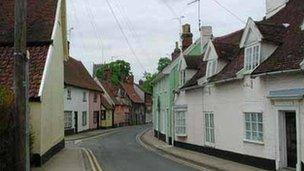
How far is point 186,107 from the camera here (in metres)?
32.5

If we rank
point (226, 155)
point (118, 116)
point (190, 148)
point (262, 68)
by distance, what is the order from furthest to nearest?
1. point (118, 116)
2. point (190, 148)
3. point (226, 155)
4. point (262, 68)

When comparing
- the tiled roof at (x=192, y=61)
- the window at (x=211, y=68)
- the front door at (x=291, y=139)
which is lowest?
the front door at (x=291, y=139)

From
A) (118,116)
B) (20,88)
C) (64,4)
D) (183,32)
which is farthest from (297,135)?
(118,116)

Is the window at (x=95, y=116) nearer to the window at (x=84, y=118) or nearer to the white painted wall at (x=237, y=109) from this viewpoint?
the window at (x=84, y=118)

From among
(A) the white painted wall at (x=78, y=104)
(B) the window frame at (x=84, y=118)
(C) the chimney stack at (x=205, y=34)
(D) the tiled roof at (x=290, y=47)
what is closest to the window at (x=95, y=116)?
(A) the white painted wall at (x=78, y=104)

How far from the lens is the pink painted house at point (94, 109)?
62.7m

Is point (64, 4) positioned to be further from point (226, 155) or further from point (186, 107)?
point (226, 155)

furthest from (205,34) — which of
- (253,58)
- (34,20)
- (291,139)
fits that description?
(291,139)

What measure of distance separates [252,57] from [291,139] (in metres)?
4.32

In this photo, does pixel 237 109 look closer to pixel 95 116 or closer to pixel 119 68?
pixel 95 116

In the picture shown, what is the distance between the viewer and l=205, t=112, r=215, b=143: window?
27.2m

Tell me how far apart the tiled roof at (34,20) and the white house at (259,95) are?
8.53m

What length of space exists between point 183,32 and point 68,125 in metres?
16.3

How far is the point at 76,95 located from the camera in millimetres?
54875
